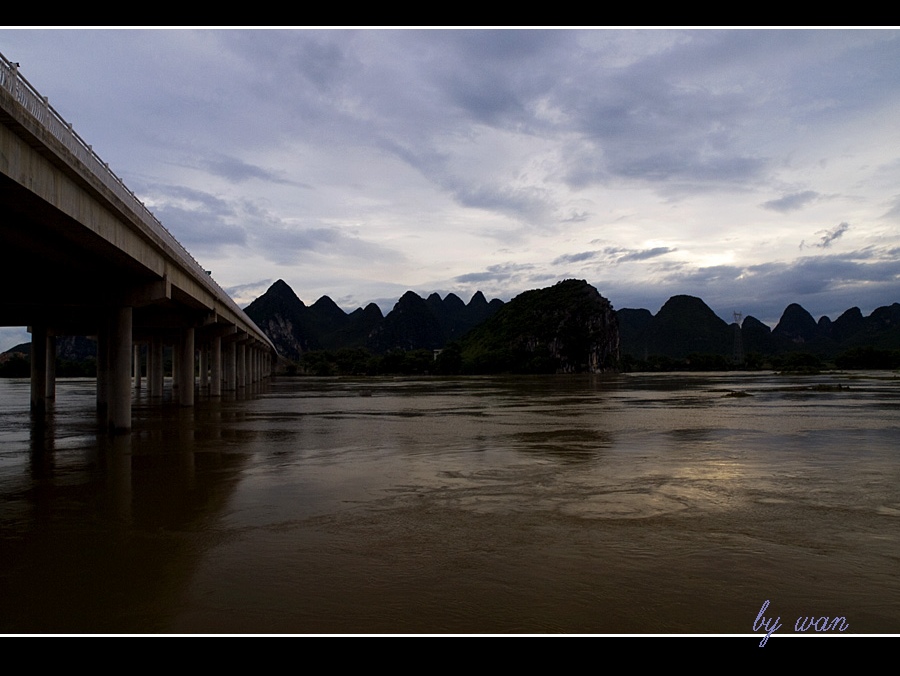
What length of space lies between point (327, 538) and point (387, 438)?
11.9 meters

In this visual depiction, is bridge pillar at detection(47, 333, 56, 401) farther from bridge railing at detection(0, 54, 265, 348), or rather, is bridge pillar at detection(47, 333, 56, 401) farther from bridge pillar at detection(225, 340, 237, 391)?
bridge railing at detection(0, 54, 265, 348)

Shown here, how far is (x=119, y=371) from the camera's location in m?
24.1

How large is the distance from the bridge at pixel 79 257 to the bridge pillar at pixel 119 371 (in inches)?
1.5

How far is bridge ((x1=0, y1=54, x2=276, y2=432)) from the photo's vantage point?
11.9 metres

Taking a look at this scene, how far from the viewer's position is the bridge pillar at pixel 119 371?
23531 mm

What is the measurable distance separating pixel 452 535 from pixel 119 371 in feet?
66.1

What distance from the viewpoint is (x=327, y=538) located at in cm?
868

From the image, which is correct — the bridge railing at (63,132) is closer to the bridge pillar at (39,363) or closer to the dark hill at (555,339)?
the bridge pillar at (39,363)

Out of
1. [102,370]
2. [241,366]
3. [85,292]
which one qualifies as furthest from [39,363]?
[241,366]

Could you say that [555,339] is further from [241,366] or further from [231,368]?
[231,368]

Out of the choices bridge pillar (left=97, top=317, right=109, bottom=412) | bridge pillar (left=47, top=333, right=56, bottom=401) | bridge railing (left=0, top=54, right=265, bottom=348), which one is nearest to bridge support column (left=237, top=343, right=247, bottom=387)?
bridge pillar (left=47, top=333, right=56, bottom=401)

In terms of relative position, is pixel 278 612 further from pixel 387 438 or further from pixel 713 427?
pixel 713 427

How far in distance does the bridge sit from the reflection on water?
19.5 ft
